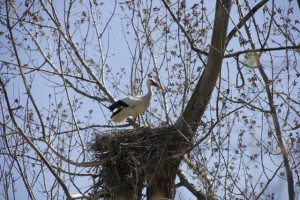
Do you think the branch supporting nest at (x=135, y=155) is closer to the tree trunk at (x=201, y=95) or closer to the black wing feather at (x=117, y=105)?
the tree trunk at (x=201, y=95)

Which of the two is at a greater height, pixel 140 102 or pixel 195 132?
pixel 140 102

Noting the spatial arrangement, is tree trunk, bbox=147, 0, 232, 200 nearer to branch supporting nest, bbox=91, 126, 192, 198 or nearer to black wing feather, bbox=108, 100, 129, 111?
branch supporting nest, bbox=91, 126, 192, 198

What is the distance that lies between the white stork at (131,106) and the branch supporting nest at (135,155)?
1.36 metres

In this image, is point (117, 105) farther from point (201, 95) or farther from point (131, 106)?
point (201, 95)

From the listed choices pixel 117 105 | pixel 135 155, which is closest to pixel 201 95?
pixel 135 155

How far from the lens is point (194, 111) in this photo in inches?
307

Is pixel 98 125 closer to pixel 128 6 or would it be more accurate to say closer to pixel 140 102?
pixel 140 102

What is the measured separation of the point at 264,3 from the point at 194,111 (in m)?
1.71

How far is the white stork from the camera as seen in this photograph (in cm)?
1054

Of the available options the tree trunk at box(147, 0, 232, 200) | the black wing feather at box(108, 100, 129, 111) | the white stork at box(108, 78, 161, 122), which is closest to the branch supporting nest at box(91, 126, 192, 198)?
the tree trunk at box(147, 0, 232, 200)

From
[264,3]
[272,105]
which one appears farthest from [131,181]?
[264,3]

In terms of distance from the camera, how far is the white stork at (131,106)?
10539 mm

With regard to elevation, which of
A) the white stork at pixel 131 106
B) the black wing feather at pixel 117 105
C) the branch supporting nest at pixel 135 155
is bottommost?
the branch supporting nest at pixel 135 155

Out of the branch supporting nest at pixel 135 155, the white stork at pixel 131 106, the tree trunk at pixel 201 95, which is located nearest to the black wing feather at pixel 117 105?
the white stork at pixel 131 106
